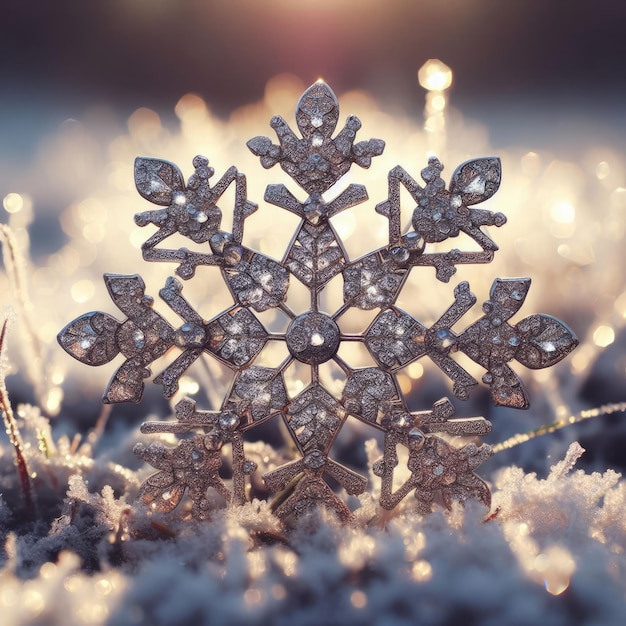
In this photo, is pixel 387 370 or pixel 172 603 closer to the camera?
pixel 172 603

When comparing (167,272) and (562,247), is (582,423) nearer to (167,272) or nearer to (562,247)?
(562,247)

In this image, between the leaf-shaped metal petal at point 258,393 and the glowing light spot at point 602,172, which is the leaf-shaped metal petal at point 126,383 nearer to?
the leaf-shaped metal petal at point 258,393

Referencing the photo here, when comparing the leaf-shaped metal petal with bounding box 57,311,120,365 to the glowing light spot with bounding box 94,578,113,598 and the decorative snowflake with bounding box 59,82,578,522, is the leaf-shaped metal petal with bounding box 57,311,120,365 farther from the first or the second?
the glowing light spot with bounding box 94,578,113,598

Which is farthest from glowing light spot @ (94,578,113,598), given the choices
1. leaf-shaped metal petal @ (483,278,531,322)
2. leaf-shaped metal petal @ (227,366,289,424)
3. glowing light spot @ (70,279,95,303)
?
glowing light spot @ (70,279,95,303)

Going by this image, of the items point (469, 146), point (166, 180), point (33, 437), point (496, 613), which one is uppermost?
point (469, 146)

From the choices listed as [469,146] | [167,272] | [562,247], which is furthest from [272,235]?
[469,146]

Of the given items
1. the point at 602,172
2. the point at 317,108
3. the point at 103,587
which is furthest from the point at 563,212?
the point at 103,587

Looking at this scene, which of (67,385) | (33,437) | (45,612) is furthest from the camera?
(67,385)

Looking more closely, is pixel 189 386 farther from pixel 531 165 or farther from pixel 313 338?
pixel 531 165

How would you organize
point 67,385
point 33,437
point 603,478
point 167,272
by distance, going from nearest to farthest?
point 603,478, point 33,437, point 67,385, point 167,272
